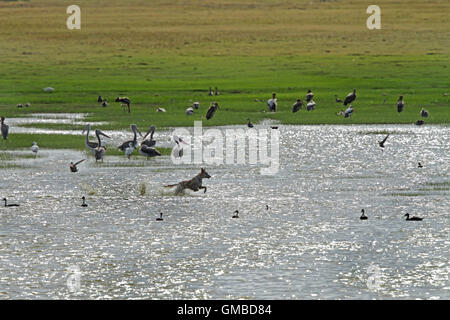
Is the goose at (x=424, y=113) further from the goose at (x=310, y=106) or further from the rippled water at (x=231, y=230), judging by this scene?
the rippled water at (x=231, y=230)

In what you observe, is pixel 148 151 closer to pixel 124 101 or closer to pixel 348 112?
pixel 124 101

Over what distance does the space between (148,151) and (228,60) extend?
3462 centimetres

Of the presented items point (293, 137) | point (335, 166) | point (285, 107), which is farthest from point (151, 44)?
point (335, 166)

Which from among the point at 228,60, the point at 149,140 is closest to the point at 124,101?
the point at 149,140

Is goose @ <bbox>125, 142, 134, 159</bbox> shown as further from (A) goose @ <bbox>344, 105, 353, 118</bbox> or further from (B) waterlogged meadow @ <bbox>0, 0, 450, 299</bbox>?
(A) goose @ <bbox>344, 105, 353, 118</bbox>

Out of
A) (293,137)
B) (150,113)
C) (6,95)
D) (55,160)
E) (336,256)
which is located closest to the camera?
(336,256)

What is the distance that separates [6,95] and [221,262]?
29.6 meters

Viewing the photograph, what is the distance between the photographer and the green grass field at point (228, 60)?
1495 inches

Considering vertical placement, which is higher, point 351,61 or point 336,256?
point 351,61

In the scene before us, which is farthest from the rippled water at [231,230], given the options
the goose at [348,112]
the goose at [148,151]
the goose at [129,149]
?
the goose at [348,112]

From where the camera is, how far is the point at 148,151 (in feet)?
84.0

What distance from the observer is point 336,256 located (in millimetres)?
15305

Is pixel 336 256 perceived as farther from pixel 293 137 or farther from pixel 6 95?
pixel 6 95
